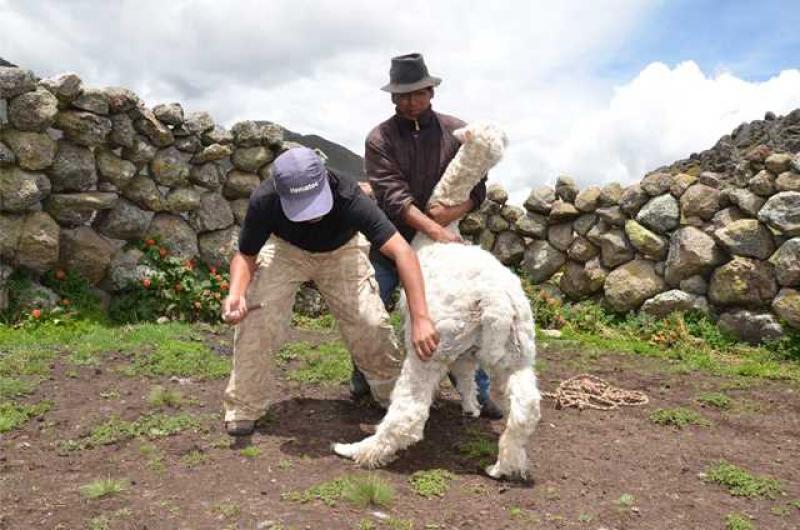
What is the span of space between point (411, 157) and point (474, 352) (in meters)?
1.73

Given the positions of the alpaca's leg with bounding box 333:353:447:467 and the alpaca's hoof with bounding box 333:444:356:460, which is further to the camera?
the alpaca's hoof with bounding box 333:444:356:460

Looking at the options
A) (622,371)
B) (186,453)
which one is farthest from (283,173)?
(622,371)

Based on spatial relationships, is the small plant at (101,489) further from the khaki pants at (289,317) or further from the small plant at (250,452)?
the khaki pants at (289,317)

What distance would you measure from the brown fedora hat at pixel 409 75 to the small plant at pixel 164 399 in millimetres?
3025

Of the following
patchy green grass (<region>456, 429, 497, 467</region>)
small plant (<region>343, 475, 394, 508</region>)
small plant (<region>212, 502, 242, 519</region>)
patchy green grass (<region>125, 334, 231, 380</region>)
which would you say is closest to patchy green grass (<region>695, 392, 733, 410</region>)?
patchy green grass (<region>456, 429, 497, 467</region>)

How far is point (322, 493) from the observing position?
4195 mm

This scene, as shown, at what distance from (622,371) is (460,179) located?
3688 millimetres

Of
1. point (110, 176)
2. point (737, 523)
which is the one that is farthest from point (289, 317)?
point (110, 176)

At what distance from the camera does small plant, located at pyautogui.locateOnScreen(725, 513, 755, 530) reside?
4105mm

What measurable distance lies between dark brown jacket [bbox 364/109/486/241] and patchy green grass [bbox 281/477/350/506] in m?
2.20

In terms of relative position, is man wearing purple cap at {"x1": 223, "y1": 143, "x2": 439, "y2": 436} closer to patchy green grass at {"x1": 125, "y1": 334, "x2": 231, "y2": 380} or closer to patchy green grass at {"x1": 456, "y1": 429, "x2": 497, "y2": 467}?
patchy green grass at {"x1": 456, "y1": 429, "x2": 497, "y2": 467}

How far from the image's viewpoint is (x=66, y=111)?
8.89m

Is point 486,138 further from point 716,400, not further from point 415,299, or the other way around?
point 716,400

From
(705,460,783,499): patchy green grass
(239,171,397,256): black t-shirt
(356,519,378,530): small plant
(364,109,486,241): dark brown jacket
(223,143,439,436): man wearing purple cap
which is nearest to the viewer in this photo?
(356,519,378,530): small plant
